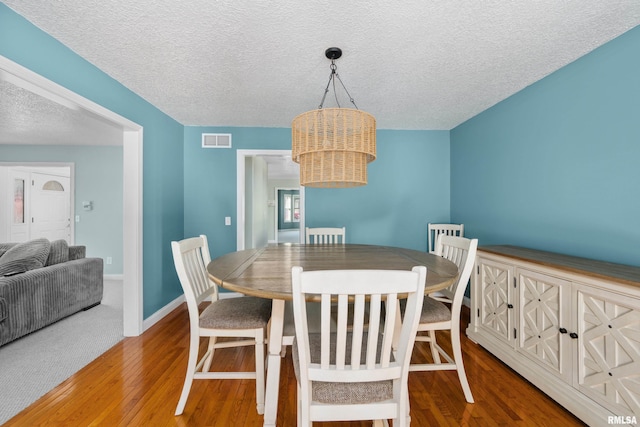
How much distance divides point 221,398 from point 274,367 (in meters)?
0.63

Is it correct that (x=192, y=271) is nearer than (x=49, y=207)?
Yes

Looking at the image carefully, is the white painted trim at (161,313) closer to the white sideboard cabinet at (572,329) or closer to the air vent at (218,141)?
the air vent at (218,141)

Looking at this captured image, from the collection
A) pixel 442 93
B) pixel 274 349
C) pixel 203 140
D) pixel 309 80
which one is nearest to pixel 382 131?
pixel 442 93

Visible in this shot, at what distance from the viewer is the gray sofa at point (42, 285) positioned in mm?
2256

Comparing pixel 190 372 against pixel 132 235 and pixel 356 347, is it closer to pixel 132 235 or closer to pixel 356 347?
pixel 356 347

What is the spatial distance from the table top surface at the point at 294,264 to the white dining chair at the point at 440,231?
1494 millimetres

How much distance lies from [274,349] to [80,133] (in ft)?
14.7

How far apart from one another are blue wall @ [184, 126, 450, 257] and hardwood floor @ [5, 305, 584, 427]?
171 cm

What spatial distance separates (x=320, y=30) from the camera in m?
1.62

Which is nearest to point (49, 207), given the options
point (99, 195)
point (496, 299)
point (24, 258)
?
point (99, 195)

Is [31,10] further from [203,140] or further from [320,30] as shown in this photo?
[203,140]

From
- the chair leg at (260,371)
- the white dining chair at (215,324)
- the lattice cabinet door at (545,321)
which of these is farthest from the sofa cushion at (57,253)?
the lattice cabinet door at (545,321)

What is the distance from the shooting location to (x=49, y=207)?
536 centimetres

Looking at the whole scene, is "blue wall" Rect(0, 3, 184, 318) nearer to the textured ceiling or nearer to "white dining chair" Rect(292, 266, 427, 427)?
the textured ceiling
